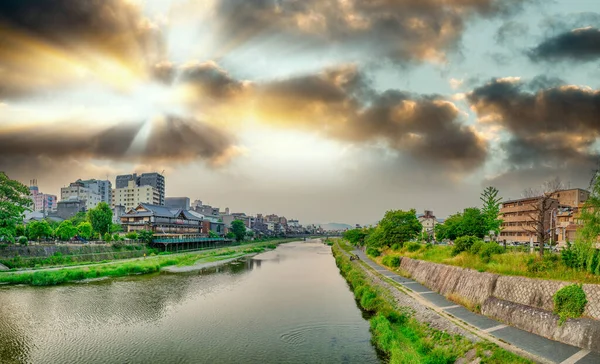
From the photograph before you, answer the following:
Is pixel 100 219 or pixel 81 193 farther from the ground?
pixel 81 193

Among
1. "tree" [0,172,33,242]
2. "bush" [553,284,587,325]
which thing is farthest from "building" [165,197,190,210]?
"bush" [553,284,587,325]

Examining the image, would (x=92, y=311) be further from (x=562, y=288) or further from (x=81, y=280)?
(x=562, y=288)

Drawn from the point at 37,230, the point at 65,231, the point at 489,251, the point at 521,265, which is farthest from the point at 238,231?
the point at 521,265

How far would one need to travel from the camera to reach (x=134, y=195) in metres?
146

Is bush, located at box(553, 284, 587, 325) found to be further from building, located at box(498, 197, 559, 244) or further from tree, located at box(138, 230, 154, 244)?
tree, located at box(138, 230, 154, 244)

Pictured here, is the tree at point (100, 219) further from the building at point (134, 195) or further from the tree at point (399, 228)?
the building at point (134, 195)

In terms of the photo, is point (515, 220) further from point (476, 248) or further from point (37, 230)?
point (37, 230)

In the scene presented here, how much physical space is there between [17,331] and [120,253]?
137 ft

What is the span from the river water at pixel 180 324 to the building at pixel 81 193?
122525 mm

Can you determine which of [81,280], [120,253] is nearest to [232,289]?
[81,280]

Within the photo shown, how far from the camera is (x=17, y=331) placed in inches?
797

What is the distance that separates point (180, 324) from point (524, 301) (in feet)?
62.1

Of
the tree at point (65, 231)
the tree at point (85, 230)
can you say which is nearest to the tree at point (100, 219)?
the tree at point (85, 230)

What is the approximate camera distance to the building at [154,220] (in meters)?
82.7
